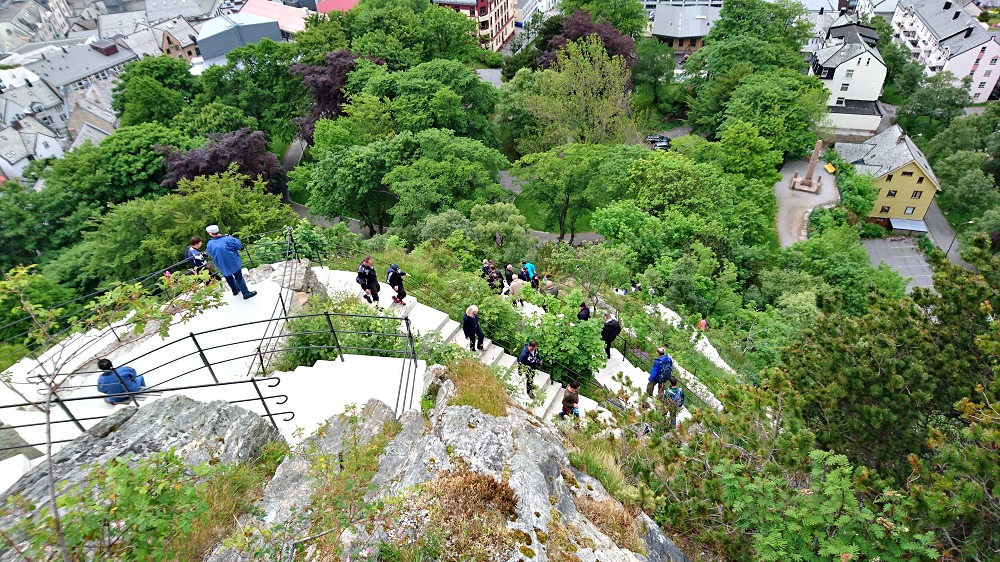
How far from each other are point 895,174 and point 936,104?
1662 centimetres

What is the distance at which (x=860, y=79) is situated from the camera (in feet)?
152

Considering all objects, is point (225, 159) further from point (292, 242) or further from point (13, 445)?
point (13, 445)

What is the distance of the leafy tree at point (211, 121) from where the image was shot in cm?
3312

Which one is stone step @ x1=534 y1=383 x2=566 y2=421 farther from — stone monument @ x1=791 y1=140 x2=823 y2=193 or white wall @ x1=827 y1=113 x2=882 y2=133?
white wall @ x1=827 y1=113 x2=882 y2=133

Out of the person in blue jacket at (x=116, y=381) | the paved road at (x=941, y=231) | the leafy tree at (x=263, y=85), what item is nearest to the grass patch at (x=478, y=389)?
the person in blue jacket at (x=116, y=381)

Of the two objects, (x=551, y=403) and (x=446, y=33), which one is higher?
(x=446, y=33)

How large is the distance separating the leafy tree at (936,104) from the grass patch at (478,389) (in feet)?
199

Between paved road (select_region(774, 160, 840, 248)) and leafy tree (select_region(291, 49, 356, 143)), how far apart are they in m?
30.3

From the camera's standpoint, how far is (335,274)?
484 inches

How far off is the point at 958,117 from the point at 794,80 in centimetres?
2176

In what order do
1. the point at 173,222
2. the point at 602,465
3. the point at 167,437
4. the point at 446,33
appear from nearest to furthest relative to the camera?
1. the point at 167,437
2. the point at 602,465
3. the point at 173,222
4. the point at 446,33

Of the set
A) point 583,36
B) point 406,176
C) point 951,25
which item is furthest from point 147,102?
point 951,25

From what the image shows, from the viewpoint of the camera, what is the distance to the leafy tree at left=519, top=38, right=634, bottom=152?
103 feet

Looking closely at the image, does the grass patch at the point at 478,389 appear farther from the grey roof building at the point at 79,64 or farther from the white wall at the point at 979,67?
the grey roof building at the point at 79,64
